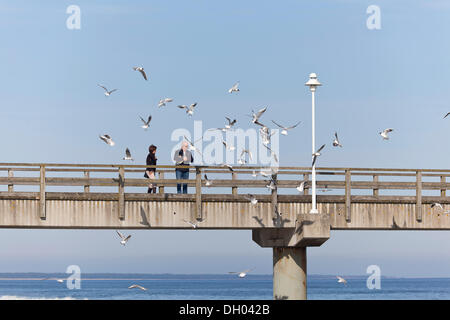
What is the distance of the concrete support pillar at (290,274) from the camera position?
34781 mm

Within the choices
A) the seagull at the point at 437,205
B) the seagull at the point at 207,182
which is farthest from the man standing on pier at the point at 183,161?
the seagull at the point at 437,205

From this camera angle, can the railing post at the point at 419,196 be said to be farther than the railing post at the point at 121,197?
Yes

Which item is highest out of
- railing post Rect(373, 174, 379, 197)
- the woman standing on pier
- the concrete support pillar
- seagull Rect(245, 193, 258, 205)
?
the woman standing on pier

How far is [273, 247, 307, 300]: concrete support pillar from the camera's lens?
3478 centimetres

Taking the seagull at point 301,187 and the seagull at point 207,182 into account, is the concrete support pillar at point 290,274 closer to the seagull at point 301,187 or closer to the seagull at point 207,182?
the seagull at point 301,187

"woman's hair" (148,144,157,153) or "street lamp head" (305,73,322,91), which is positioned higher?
"street lamp head" (305,73,322,91)

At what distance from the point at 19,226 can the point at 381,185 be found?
1282 cm

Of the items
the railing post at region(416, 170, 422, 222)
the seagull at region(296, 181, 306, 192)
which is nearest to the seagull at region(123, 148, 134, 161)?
the seagull at region(296, 181, 306, 192)

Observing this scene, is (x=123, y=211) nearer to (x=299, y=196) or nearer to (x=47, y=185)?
(x=47, y=185)

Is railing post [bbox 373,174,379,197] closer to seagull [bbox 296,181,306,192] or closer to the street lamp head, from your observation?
seagull [bbox 296,181,306,192]

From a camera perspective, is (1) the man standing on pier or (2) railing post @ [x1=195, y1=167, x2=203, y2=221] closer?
(2) railing post @ [x1=195, y1=167, x2=203, y2=221]

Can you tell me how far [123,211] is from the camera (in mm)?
33562

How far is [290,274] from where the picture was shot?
115 feet
